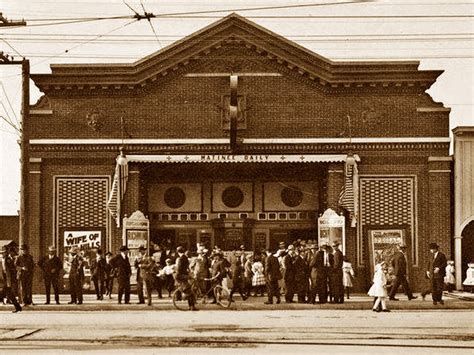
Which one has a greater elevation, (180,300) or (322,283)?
(322,283)

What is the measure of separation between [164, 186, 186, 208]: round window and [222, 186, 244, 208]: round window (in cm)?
150

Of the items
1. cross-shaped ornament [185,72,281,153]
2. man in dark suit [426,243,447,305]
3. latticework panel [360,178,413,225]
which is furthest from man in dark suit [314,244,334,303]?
cross-shaped ornament [185,72,281,153]

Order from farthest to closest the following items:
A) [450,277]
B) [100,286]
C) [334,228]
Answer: [334,228]
[450,277]
[100,286]

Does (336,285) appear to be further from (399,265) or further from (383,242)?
(383,242)

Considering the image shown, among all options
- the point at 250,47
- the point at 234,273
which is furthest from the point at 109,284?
the point at 250,47

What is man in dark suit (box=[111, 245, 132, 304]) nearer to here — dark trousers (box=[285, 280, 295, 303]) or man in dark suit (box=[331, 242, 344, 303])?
dark trousers (box=[285, 280, 295, 303])

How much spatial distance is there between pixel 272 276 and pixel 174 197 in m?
7.13

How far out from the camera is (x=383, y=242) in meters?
29.1

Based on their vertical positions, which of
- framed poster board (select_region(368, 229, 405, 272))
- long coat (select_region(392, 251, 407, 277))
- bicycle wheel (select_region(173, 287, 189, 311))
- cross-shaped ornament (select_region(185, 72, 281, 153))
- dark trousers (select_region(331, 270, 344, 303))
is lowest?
bicycle wheel (select_region(173, 287, 189, 311))

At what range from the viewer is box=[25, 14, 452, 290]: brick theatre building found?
29.0m

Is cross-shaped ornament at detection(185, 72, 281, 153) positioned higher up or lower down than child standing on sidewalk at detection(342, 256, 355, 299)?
higher up

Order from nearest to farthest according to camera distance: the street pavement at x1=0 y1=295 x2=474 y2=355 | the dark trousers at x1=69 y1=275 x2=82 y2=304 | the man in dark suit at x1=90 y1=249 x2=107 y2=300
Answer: the street pavement at x1=0 y1=295 x2=474 y2=355 < the dark trousers at x1=69 y1=275 x2=82 y2=304 < the man in dark suit at x1=90 y1=249 x2=107 y2=300

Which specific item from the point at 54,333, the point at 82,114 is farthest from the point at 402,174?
the point at 54,333

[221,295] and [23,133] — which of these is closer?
[221,295]
